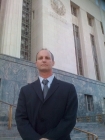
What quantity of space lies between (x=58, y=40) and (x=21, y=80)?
18.5ft

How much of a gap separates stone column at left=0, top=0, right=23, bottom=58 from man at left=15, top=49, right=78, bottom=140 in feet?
26.1

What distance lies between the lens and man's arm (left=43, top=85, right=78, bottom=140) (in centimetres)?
133

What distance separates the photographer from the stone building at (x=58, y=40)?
9711mm

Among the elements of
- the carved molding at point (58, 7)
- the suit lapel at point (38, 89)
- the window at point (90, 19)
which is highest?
the window at point (90, 19)

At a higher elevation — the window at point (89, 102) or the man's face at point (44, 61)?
the man's face at point (44, 61)

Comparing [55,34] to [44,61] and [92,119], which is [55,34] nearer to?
[92,119]

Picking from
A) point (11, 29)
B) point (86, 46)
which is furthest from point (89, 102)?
point (11, 29)

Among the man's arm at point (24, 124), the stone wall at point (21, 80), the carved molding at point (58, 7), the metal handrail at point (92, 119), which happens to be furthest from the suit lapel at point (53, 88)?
the carved molding at point (58, 7)

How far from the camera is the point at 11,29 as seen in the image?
980cm

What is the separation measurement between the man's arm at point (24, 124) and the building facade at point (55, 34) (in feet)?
26.3

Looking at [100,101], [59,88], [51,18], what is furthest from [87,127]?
[51,18]

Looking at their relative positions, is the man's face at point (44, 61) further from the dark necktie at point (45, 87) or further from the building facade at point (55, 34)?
the building facade at point (55, 34)

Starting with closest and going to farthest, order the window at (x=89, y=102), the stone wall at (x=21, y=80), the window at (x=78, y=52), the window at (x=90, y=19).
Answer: the stone wall at (x=21, y=80) → the window at (x=89, y=102) → the window at (x=78, y=52) → the window at (x=90, y=19)

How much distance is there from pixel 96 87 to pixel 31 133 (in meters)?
11.3
